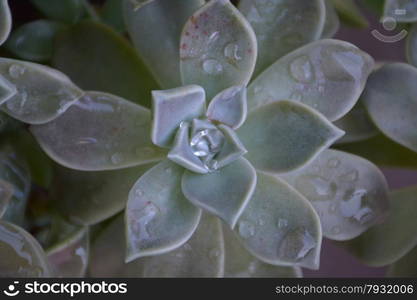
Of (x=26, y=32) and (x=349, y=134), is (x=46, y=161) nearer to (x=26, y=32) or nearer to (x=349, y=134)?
(x=26, y=32)

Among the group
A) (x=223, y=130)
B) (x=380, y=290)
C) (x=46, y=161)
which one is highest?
(x=223, y=130)

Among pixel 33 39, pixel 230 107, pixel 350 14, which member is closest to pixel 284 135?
pixel 230 107

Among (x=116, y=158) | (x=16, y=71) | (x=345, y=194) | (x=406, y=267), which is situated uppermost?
(x=16, y=71)

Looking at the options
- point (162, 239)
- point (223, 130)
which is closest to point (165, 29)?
point (223, 130)

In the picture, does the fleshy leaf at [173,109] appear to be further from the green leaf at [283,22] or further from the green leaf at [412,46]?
the green leaf at [412,46]

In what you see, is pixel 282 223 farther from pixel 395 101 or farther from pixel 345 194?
pixel 395 101

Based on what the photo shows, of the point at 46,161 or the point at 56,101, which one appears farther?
the point at 46,161
